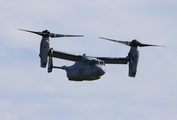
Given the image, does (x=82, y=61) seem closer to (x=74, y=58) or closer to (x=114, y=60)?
(x=74, y=58)

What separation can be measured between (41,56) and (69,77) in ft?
11.0

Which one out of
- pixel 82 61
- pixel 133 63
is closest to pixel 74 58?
pixel 82 61

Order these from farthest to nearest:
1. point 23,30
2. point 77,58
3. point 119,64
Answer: point 119,64, point 77,58, point 23,30

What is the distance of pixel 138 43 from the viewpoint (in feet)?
207

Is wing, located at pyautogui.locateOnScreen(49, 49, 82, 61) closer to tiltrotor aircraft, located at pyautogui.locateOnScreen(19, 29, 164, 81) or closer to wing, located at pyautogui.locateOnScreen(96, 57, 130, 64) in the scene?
tiltrotor aircraft, located at pyautogui.locateOnScreen(19, 29, 164, 81)

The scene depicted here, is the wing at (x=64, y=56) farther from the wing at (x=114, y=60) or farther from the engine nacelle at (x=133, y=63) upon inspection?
the engine nacelle at (x=133, y=63)

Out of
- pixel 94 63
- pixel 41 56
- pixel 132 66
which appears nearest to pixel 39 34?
pixel 41 56

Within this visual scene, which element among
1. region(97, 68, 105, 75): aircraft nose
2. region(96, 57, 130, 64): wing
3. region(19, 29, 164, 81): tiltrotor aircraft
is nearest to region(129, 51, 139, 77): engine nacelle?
region(19, 29, 164, 81): tiltrotor aircraft

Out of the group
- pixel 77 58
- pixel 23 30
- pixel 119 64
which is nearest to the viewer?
pixel 23 30

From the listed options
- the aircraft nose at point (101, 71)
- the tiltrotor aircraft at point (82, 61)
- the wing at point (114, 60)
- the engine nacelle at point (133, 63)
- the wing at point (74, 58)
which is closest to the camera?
the aircraft nose at point (101, 71)

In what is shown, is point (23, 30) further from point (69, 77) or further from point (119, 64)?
point (119, 64)

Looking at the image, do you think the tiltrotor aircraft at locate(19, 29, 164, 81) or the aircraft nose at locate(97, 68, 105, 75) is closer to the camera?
the aircraft nose at locate(97, 68, 105, 75)

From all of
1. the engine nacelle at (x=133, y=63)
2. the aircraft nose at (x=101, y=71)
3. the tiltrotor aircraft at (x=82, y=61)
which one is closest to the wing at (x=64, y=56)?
the tiltrotor aircraft at (x=82, y=61)

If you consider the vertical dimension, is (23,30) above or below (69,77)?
above
